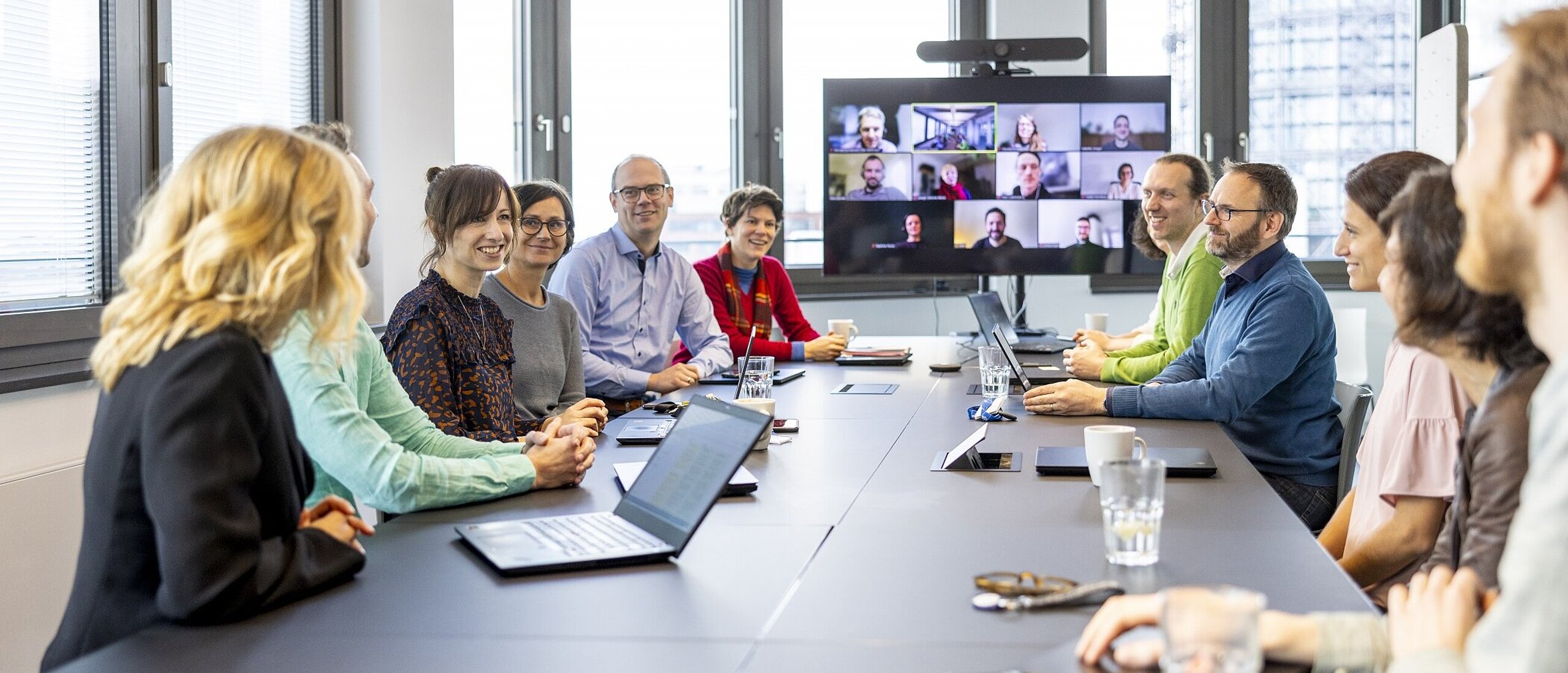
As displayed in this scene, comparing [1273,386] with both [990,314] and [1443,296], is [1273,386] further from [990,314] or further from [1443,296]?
[990,314]

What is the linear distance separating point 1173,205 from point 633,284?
1.83 meters

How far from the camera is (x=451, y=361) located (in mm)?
2727

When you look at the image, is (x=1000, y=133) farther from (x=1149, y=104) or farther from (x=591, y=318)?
(x=591, y=318)

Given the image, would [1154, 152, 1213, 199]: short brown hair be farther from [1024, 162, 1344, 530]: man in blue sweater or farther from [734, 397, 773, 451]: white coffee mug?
[734, 397, 773, 451]: white coffee mug

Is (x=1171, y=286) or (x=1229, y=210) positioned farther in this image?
(x=1171, y=286)

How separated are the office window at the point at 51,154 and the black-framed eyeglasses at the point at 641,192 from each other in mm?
1602

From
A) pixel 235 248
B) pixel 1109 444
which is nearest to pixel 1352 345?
pixel 1109 444

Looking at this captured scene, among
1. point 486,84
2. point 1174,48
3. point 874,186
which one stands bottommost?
point 874,186

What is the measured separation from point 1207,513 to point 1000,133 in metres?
3.99

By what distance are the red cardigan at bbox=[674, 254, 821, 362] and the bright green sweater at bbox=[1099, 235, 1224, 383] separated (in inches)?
48.8

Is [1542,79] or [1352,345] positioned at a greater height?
[1542,79]

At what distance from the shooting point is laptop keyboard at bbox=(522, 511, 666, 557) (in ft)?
5.30

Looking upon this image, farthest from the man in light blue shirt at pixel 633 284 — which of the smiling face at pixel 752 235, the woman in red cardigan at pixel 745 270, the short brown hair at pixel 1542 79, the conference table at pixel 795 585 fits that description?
the short brown hair at pixel 1542 79

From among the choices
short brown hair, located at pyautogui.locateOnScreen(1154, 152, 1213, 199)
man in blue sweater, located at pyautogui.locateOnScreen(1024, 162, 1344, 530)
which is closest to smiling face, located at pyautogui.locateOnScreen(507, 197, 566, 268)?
man in blue sweater, located at pyautogui.locateOnScreen(1024, 162, 1344, 530)
